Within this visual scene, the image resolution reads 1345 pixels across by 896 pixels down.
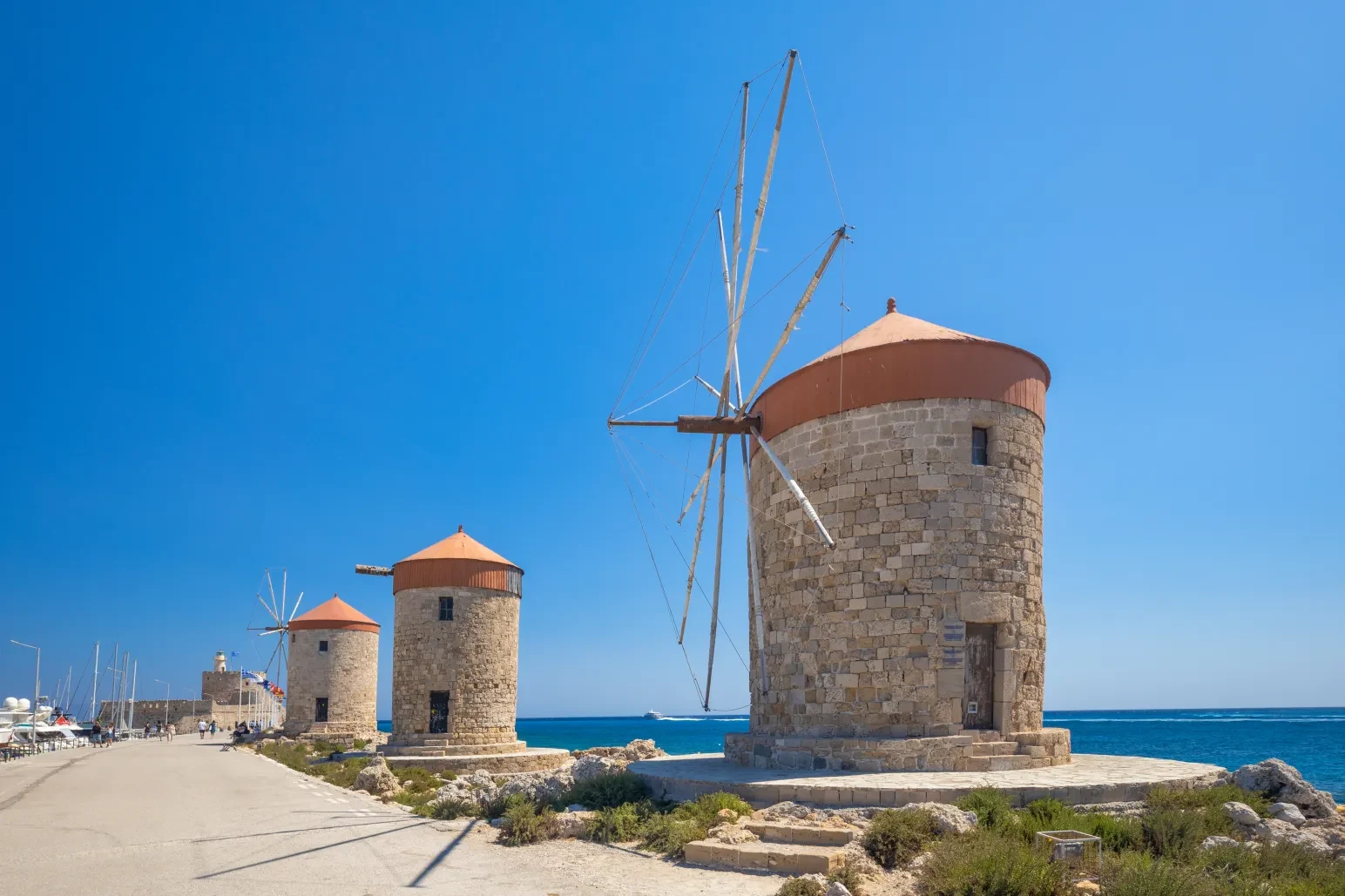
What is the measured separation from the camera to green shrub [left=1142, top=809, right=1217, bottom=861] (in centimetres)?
828

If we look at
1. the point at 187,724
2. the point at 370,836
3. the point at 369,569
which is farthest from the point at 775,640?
the point at 187,724

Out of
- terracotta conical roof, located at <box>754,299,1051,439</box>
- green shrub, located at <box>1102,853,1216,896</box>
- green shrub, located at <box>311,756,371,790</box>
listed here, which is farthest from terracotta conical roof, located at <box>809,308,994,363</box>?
green shrub, located at <box>311,756,371,790</box>

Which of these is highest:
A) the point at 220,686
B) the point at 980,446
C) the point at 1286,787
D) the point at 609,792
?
the point at 980,446

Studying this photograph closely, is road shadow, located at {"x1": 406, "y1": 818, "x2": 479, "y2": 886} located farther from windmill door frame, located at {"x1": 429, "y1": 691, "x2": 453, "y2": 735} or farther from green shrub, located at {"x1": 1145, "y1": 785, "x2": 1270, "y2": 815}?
windmill door frame, located at {"x1": 429, "y1": 691, "x2": 453, "y2": 735}

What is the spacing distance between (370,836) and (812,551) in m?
6.85

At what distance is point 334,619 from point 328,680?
86.8 inches

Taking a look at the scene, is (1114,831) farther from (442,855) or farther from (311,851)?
(311,851)

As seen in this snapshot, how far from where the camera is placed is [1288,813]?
9633 millimetres

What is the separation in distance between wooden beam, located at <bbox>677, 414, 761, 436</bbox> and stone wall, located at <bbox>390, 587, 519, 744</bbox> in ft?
38.2

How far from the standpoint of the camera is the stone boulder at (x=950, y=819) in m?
8.59

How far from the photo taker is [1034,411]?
13195mm

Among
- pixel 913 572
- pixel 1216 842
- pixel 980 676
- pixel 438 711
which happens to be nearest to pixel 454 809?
pixel 913 572

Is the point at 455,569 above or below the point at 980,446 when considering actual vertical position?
below

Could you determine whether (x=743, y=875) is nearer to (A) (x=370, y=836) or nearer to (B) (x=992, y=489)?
(A) (x=370, y=836)
